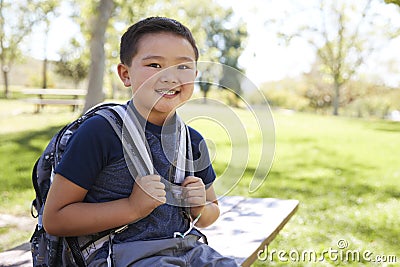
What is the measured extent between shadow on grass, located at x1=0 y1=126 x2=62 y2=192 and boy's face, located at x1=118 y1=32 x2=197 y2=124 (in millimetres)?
4706

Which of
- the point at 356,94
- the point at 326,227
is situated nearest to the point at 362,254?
the point at 326,227

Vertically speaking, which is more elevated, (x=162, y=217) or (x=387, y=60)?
(x=162, y=217)

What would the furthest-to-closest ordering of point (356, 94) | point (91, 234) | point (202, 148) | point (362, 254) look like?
point (356, 94), point (362, 254), point (202, 148), point (91, 234)

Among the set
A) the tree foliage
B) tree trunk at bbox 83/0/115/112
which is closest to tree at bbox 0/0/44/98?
the tree foliage

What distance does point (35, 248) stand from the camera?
67.2 inches

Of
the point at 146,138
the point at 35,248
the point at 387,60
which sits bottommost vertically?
the point at 387,60

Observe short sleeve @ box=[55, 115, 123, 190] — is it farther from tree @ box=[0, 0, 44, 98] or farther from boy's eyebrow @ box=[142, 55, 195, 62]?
tree @ box=[0, 0, 44, 98]

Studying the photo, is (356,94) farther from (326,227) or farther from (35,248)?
(35,248)

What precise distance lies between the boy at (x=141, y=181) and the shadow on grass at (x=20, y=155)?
15.3ft

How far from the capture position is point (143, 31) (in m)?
1.64

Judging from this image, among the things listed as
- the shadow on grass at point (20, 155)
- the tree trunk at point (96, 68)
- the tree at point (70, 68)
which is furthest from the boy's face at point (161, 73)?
the tree at point (70, 68)

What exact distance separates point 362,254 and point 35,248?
2932 millimetres

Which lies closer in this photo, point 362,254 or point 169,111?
point 169,111

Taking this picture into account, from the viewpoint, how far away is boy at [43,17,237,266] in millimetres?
1499
